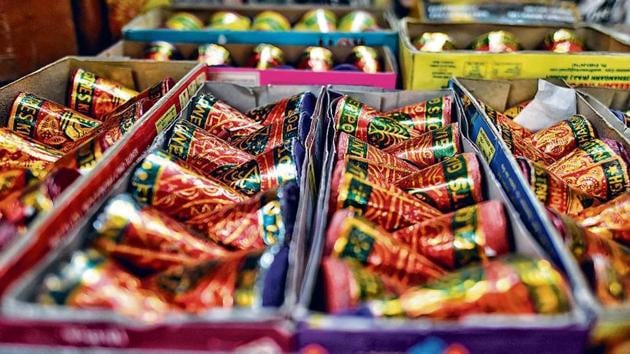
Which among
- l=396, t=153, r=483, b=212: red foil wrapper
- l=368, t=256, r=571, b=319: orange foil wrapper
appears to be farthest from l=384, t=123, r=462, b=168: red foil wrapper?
l=368, t=256, r=571, b=319: orange foil wrapper

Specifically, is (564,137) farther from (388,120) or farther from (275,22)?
(275,22)

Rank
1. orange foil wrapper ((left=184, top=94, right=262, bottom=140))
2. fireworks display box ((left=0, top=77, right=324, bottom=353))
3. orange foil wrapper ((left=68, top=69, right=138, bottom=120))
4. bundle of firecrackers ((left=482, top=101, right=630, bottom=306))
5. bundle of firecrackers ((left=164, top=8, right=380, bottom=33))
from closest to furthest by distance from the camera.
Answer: fireworks display box ((left=0, top=77, right=324, bottom=353)), bundle of firecrackers ((left=482, top=101, right=630, bottom=306)), orange foil wrapper ((left=184, top=94, right=262, bottom=140)), orange foil wrapper ((left=68, top=69, right=138, bottom=120)), bundle of firecrackers ((left=164, top=8, right=380, bottom=33))

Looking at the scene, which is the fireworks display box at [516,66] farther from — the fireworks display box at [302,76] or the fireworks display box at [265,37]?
the fireworks display box at [265,37]

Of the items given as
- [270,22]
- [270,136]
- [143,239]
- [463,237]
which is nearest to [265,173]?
[270,136]

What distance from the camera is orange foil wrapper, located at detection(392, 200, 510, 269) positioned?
0.89 metres

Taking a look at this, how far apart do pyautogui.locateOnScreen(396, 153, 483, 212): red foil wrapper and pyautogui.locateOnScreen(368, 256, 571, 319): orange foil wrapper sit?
32 centimetres

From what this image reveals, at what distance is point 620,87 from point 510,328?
127cm

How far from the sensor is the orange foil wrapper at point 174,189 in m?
0.99

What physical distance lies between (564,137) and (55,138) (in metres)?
1.29

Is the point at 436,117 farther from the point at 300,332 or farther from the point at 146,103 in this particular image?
the point at 300,332

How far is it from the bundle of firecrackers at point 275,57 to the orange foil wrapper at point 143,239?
1.03 meters

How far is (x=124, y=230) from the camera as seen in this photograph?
859 millimetres

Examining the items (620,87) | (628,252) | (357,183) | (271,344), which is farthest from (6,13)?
(620,87)

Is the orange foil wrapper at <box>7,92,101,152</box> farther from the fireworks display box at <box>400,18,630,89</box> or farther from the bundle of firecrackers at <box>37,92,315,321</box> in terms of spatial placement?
the fireworks display box at <box>400,18,630,89</box>
